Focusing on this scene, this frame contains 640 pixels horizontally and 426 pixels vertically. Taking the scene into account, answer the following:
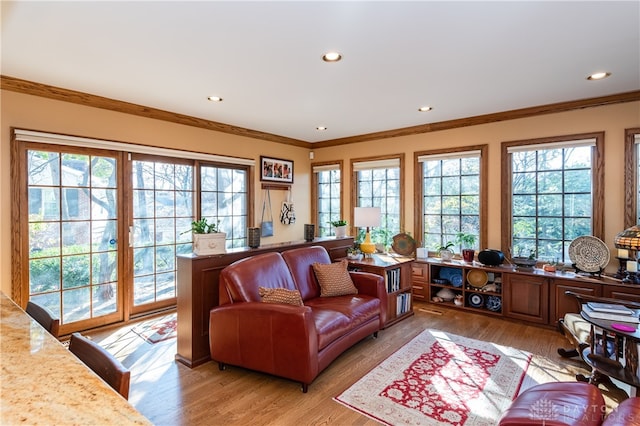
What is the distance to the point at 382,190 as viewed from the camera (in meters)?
5.76

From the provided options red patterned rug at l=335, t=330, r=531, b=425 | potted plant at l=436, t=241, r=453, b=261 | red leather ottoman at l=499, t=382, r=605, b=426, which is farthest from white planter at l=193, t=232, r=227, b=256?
potted plant at l=436, t=241, r=453, b=261

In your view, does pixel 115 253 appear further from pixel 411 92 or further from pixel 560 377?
pixel 560 377

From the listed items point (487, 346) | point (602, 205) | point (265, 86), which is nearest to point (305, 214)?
point (265, 86)

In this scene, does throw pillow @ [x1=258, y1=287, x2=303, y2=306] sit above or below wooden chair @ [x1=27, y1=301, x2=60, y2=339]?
below

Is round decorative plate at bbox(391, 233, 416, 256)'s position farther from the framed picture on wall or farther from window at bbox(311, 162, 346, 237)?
the framed picture on wall

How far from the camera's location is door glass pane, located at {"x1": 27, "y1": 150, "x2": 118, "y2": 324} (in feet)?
11.2

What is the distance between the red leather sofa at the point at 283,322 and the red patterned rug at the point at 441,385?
372 mm

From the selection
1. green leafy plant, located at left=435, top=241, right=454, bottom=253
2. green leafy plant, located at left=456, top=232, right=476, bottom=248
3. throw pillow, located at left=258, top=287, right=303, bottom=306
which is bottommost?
throw pillow, located at left=258, top=287, right=303, bottom=306

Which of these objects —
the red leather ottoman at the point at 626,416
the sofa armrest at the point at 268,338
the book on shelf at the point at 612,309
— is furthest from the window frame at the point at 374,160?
the red leather ottoman at the point at 626,416

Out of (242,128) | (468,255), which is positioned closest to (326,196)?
(242,128)

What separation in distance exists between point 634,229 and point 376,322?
263 centimetres

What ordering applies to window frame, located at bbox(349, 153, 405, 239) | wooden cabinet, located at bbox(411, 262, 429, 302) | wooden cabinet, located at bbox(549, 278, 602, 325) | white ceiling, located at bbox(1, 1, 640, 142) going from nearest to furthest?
white ceiling, located at bbox(1, 1, 640, 142), wooden cabinet, located at bbox(549, 278, 602, 325), wooden cabinet, located at bbox(411, 262, 429, 302), window frame, located at bbox(349, 153, 405, 239)

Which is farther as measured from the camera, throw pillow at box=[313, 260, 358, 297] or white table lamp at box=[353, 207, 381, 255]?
white table lamp at box=[353, 207, 381, 255]

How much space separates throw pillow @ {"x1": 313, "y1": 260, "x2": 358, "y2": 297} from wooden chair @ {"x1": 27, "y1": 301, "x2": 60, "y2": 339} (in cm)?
236
